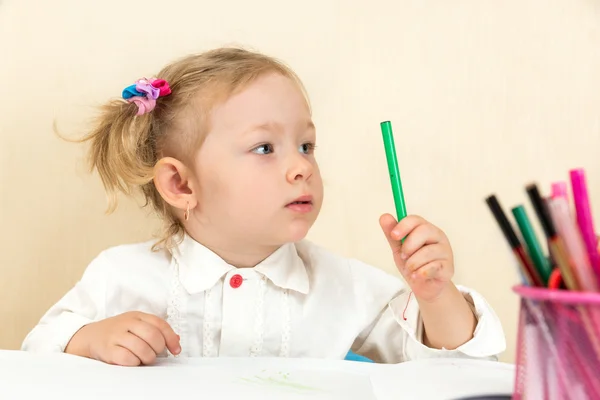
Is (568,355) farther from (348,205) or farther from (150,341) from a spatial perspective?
(348,205)

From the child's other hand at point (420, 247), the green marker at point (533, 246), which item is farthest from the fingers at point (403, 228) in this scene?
the green marker at point (533, 246)

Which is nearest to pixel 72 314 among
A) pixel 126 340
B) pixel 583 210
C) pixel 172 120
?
pixel 126 340

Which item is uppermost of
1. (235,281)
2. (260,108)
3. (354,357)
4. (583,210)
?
(260,108)

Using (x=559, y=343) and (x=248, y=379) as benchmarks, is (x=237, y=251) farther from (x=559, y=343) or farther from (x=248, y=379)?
(x=559, y=343)

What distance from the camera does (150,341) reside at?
2.34 feet

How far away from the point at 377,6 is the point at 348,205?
1.03 feet

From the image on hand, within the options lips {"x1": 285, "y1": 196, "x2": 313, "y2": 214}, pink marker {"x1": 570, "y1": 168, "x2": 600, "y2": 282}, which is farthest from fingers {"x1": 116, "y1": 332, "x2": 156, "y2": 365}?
pink marker {"x1": 570, "y1": 168, "x2": 600, "y2": 282}

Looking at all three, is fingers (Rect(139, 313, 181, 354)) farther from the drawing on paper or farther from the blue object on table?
the blue object on table

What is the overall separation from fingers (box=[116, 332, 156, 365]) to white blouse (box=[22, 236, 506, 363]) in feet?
0.39

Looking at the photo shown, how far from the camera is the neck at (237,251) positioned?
0.86 metres

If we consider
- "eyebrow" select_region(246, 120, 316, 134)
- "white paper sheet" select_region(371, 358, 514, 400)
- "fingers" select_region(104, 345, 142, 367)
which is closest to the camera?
"white paper sheet" select_region(371, 358, 514, 400)

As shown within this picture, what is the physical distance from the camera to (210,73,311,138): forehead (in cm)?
81

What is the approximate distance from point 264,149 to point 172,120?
14 cm

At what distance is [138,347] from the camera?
70 cm
